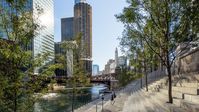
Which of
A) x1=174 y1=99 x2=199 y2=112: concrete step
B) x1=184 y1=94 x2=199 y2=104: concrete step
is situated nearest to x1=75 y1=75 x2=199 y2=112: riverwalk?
x1=174 y1=99 x2=199 y2=112: concrete step

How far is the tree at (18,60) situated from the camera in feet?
44.7

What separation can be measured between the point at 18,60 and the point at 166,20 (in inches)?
539

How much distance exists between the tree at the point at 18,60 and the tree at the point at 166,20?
11.9 meters

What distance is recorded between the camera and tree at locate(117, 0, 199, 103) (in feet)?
77.8

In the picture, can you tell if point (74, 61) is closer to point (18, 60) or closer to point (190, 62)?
point (190, 62)

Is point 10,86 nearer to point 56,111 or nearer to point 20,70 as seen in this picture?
point 20,70

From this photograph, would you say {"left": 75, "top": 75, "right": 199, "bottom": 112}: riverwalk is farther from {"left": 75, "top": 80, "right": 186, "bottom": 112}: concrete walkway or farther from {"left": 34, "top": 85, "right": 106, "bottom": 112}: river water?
{"left": 34, "top": 85, "right": 106, "bottom": 112}: river water

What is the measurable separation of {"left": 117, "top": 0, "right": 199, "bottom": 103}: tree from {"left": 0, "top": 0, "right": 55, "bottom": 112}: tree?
467 inches

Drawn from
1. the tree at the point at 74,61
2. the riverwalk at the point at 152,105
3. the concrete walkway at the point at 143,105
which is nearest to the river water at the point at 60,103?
the tree at the point at 74,61

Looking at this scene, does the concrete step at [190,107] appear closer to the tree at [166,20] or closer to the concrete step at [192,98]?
Answer: the concrete step at [192,98]

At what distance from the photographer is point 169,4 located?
23906mm

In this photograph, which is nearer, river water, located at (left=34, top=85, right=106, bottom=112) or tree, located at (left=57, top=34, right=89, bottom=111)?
tree, located at (left=57, top=34, right=89, bottom=111)

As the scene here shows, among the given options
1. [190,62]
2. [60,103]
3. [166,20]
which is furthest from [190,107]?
[60,103]

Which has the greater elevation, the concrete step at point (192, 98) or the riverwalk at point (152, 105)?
the concrete step at point (192, 98)
